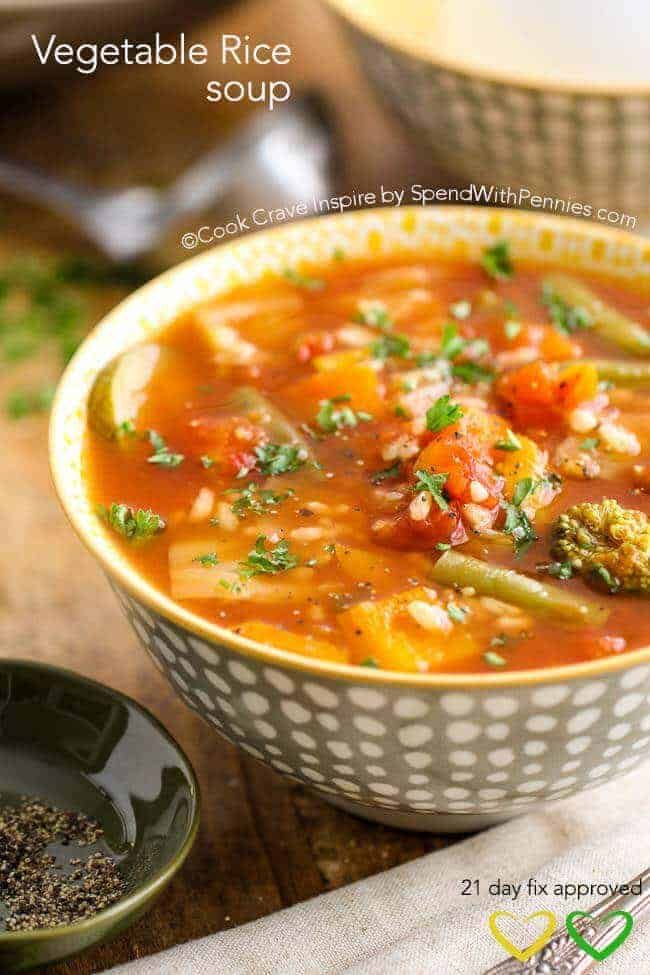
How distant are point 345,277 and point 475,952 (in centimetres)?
212

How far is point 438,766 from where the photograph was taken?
2.60 m

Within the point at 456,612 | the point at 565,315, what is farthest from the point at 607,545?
the point at 565,315

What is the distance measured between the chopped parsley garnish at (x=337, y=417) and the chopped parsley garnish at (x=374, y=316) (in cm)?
43

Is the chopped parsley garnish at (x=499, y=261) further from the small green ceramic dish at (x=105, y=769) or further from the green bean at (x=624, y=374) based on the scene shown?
the small green ceramic dish at (x=105, y=769)

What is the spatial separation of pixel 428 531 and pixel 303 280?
1.32m

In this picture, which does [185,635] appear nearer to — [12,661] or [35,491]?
[12,661]

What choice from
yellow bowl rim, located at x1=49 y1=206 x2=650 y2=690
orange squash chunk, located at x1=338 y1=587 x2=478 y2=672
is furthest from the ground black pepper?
orange squash chunk, located at x1=338 y1=587 x2=478 y2=672

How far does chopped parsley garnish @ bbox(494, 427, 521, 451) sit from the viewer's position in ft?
10.2

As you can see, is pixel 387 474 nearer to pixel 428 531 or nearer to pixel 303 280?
pixel 428 531

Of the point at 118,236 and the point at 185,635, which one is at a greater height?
the point at 185,635

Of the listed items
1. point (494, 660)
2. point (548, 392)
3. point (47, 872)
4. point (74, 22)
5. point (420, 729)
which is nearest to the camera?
point (420, 729)

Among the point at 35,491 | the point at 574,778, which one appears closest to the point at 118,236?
the point at 35,491

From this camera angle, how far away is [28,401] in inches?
186

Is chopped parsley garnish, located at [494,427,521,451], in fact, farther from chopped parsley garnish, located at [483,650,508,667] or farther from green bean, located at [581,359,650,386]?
chopped parsley garnish, located at [483,650,508,667]
